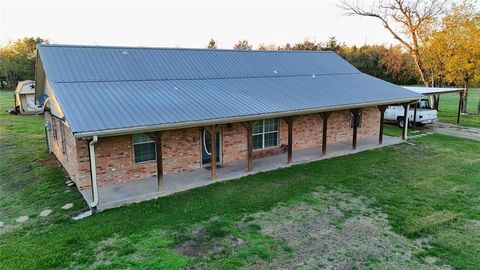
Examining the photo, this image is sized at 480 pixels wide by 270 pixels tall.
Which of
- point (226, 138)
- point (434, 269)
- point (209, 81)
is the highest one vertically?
point (209, 81)

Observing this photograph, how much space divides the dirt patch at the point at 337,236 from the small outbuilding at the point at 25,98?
79.0 ft

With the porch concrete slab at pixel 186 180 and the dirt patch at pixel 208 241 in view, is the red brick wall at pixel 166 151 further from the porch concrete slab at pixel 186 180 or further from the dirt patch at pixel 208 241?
the dirt patch at pixel 208 241

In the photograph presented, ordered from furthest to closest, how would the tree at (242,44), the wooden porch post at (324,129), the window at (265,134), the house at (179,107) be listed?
the tree at (242,44), the window at (265,134), the wooden porch post at (324,129), the house at (179,107)

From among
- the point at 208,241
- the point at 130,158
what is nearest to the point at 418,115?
the point at 130,158

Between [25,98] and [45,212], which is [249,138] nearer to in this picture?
[45,212]

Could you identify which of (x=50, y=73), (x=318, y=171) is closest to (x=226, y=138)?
(x=318, y=171)

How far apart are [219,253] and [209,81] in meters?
7.59

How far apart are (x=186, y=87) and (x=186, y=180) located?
3.22 metres

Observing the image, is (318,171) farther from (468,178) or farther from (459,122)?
(459,122)

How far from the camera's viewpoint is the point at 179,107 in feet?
31.9

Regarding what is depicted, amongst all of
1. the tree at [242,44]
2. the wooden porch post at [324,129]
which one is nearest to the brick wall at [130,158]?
the wooden porch post at [324,129]

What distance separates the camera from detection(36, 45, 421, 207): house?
354 inches

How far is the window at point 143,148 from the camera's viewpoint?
10.3 metres

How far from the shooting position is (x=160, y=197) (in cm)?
907
